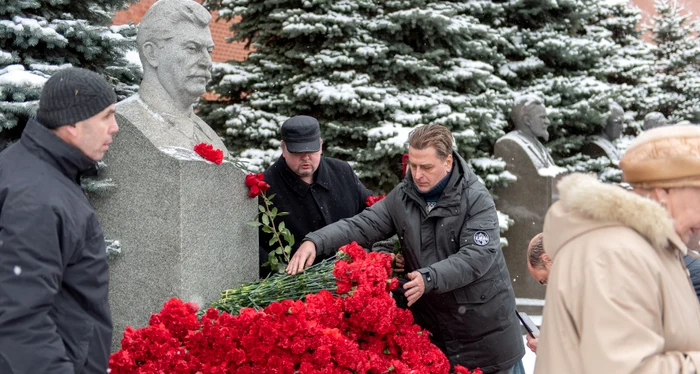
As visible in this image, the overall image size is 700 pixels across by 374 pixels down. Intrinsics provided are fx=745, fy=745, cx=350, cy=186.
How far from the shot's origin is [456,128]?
31.6 ft

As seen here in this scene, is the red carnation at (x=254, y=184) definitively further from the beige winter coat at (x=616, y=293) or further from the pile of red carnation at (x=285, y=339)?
the beige winter coat at (x=616, y=293)

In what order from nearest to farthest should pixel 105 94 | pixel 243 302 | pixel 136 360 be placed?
pixel 105 94 → pixel 136 360 → pixel 243 302

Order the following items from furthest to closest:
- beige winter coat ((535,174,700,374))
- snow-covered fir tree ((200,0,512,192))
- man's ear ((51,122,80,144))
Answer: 1. snow-covered fir tree ((200,0,512,192))
2. man's ear ((51,122,80,144))
3. beige winter coat ((535,174,700,374))

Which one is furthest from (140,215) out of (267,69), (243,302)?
(267,69)

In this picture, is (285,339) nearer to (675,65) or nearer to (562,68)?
(562,68)

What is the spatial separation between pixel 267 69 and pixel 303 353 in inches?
Result: 264

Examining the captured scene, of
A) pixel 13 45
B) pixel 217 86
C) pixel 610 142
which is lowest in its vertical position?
pixel 610 142

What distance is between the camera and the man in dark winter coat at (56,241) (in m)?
2.13

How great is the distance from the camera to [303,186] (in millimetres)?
4488

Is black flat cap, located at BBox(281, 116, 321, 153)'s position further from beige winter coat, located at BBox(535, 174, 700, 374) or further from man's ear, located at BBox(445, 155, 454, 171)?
beige winter coat, located at BBox(535, 174, 700, 374)

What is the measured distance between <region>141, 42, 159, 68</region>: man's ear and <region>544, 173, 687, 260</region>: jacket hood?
8.52 ft

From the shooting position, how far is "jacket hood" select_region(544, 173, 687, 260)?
198cm

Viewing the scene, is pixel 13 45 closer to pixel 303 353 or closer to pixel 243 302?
pixel 243 302

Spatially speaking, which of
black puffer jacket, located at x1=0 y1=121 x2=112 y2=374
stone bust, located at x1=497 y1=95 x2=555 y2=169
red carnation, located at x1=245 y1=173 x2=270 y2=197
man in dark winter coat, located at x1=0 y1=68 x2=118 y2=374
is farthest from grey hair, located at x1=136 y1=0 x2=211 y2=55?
Result: stone bust, located at x1=497 y1=95 x2=555 y2=169
